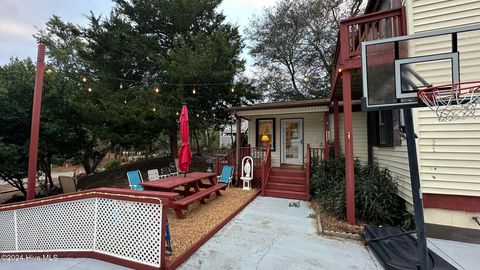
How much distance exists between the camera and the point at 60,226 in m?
3.63

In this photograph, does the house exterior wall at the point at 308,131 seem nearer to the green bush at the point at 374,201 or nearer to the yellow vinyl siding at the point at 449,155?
the green bush at the point at 374,201

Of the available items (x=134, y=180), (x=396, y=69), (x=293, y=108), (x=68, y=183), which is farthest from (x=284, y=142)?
(x=68, y=183)

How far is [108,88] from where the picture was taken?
1143cm

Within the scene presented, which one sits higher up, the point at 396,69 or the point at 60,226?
the point at 396,69

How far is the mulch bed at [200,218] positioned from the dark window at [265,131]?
2.91 meters

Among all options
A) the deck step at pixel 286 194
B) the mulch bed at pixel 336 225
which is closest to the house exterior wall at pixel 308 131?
the deck step at pixel 286 194

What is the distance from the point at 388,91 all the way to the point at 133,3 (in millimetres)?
13354

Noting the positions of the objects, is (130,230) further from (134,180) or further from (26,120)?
(26,120)

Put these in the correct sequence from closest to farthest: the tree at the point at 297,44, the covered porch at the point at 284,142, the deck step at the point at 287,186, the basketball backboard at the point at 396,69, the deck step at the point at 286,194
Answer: the basketball backboard at the point at 396,69 → the deck step at the point at 286,194 → the deck step at the point at 287,186 → the covered porch at the point at 284,142 → the tree at the point at 297,44

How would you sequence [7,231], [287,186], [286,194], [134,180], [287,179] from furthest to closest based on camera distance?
[287,179]
[287,186]
[286,194]
[134,180]
[7,231]

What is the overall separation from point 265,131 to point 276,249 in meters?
6.71

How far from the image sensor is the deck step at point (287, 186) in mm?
7309

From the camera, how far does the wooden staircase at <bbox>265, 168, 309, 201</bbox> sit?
284 inches

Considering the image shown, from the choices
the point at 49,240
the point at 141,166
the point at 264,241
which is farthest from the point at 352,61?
the point at 141,166
